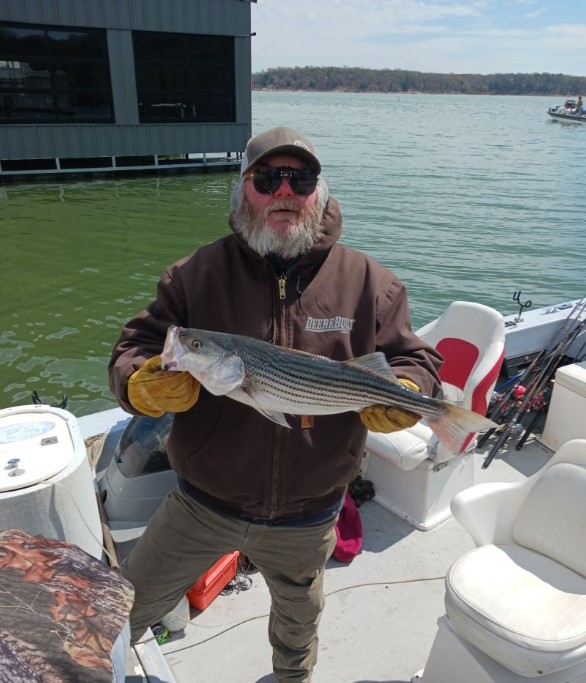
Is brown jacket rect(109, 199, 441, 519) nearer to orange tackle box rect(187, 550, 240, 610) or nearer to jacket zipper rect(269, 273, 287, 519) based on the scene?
jacket zipper rect(269, 273, 287, 519)

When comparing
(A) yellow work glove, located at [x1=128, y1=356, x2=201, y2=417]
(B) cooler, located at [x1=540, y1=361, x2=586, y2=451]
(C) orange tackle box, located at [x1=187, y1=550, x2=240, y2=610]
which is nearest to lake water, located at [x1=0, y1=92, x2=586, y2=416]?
(C) orange tackle box, located at [x1=187, y1=550, x2=240, y2=610]

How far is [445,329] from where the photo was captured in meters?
4.66

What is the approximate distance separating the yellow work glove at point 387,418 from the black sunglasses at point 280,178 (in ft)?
3.11

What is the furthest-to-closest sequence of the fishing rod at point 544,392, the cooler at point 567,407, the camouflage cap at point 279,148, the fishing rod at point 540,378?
the fishing rod at point 544,392, the fishing rod at point 540,378, the cooler at point 567,407, the camouflage cap at point 279,148

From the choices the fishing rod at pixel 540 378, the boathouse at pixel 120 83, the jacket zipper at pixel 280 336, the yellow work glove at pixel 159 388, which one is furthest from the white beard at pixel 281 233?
the boathouse at pixel 120 83

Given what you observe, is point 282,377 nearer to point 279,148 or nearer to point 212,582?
Answer: point 279,148

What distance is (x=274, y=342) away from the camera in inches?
93.2

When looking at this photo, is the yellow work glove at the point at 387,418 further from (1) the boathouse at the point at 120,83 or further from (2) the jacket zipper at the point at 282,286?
(1) the boathouse at the point at 120,83

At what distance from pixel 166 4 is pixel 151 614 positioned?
20.5 metres

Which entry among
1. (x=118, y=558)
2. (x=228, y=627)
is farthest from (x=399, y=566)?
(x=118, y=558)

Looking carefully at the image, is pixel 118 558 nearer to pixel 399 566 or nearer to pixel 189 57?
pixel 399 566

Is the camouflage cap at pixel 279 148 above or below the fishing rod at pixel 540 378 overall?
above

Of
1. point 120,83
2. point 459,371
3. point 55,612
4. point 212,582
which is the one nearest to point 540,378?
point 459,371

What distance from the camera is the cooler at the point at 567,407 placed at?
16.2 ft
